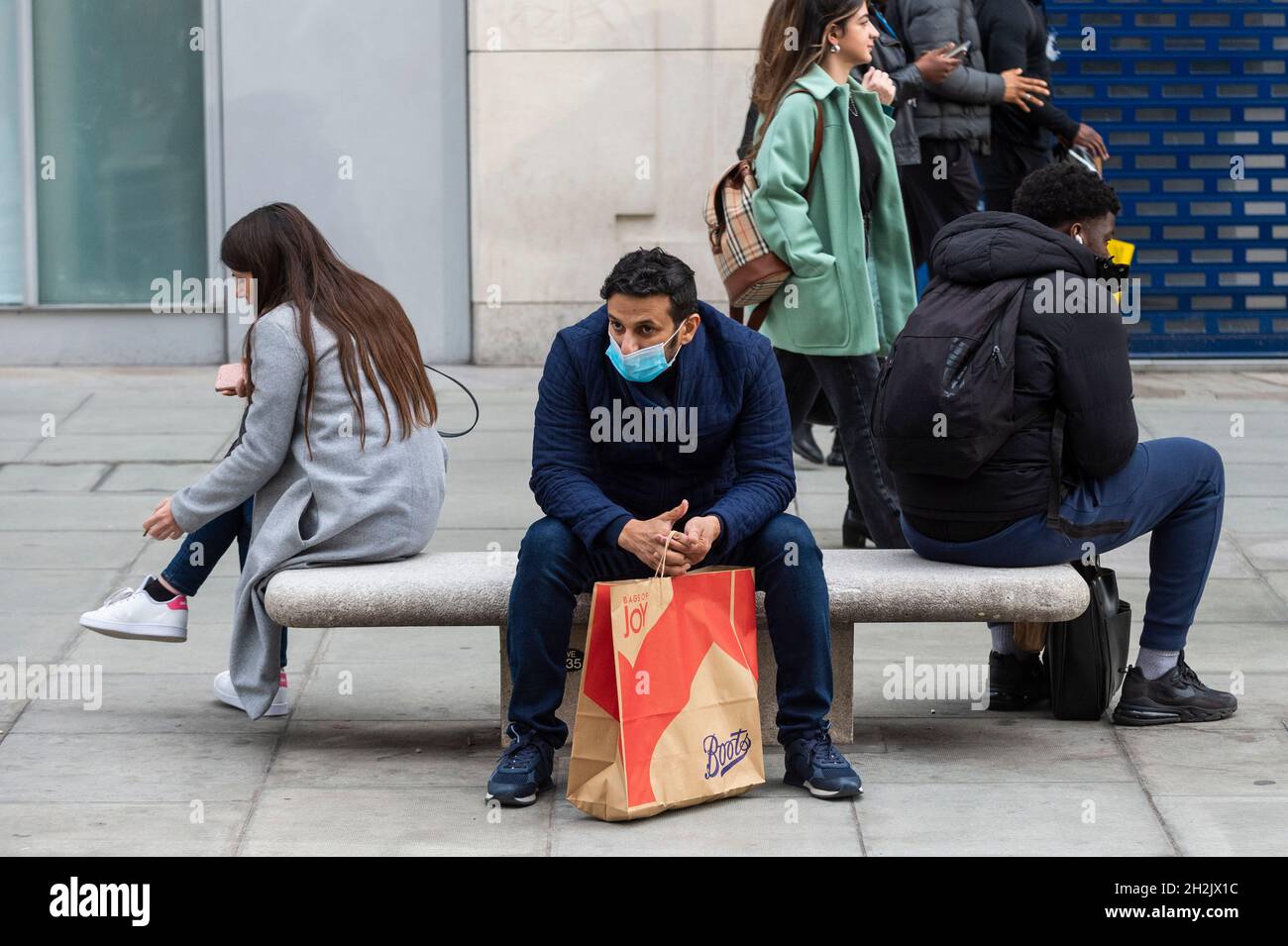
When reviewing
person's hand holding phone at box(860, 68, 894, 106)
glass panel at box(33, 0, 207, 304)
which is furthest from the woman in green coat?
glass panel at box(33, 0, 207, 304)

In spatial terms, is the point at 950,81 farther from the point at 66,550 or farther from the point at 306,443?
the point at 306,443

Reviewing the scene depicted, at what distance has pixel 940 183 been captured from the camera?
27.5ft

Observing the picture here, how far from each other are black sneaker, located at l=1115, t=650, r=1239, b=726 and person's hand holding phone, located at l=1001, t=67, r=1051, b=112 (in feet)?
13.4

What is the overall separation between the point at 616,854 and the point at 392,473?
1202mm

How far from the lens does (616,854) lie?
4.00m

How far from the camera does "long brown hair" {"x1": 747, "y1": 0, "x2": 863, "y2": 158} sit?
239 inches

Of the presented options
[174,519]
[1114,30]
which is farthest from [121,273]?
[174,519]

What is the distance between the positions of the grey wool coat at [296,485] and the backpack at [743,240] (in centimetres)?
171

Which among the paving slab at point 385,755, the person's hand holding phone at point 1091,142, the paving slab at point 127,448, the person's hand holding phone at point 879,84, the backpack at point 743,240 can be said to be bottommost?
the paving slab at point 385,755

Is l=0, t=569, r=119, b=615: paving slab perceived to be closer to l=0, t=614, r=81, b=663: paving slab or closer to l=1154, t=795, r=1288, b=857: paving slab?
l=0, t=614, r=81, b=663: paving slab

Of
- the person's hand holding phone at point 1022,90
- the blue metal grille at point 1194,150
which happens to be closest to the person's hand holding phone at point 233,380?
the person's hand holding phone at point 1022,90

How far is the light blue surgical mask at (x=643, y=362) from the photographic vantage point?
4.36m

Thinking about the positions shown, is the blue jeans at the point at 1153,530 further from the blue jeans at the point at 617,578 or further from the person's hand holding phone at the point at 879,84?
the person's hand holding phone at the point at 879,84

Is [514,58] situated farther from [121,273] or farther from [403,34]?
[121,273]
